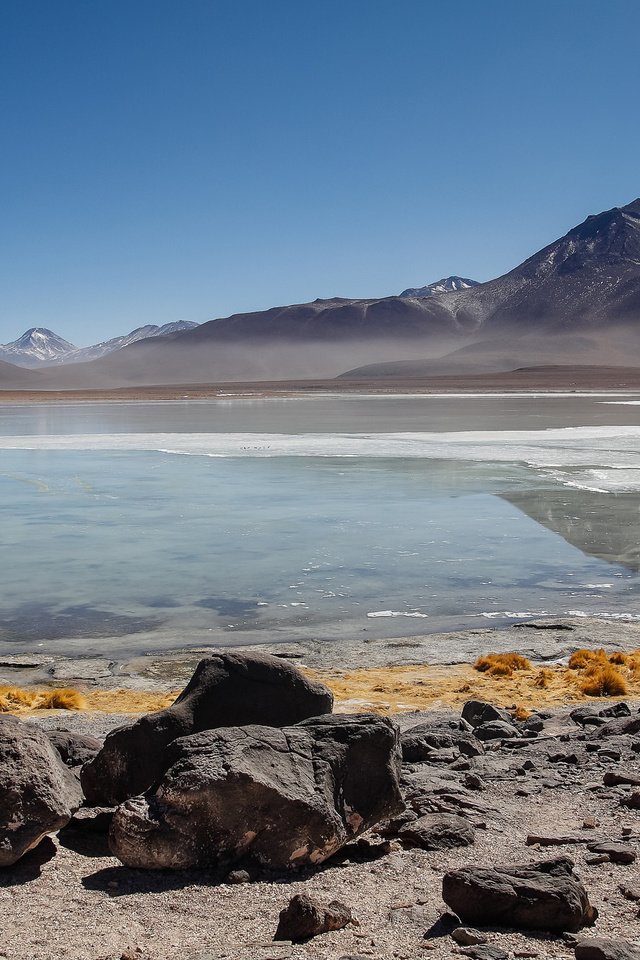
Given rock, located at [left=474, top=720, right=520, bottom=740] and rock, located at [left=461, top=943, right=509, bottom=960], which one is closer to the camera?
rock, located at [left=461, top=943, right=509, bottom=960]

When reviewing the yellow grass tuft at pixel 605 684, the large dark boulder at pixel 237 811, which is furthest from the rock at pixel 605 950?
the yellow grass tuft at pixel 605 684

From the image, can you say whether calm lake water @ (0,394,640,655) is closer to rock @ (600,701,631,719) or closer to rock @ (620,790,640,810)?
rock @ (600,701,631,719)

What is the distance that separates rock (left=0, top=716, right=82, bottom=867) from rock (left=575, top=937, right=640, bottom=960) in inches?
71.0

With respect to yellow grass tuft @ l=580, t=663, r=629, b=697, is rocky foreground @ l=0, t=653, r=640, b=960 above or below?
above

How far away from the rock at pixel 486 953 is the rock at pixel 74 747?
2.09 metres

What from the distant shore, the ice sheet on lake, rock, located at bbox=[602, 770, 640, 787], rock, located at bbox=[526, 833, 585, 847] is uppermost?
the distant shore

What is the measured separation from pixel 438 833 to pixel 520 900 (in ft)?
2.28

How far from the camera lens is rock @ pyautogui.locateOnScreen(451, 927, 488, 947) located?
3008mm

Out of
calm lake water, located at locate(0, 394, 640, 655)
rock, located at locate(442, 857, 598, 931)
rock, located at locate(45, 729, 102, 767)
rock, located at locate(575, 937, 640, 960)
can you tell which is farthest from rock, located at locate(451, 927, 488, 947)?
calm lake water, located at locate(0, 394, 640, 655)

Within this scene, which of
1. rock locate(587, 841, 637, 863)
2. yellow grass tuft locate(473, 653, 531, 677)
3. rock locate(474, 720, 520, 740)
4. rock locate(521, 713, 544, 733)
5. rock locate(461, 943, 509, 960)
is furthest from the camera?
yellow grass tuft locate(473, 653, 531, 677)

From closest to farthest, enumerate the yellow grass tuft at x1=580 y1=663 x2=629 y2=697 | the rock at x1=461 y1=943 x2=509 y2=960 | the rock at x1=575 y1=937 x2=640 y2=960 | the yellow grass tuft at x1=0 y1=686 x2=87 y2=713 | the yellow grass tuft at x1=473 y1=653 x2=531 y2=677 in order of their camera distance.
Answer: the rock at x1=575 y1=937 x2=640 y2=960
the rock at x1=461 y1=943 x2=509 y2=960
the yellow grass tuft at x1=0 y1=686 x2=87 y2=713
the yellow grass tuft at x1=580 y1=663 x2=629 y2=697
the yellow grass tuft at x1=473 y1=653 x2=531 y2=677

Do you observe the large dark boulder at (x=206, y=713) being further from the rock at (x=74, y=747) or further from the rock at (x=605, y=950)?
the rock at (x=605, y=950)

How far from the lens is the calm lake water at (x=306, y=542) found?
341 inches

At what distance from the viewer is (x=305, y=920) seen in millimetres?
3045
